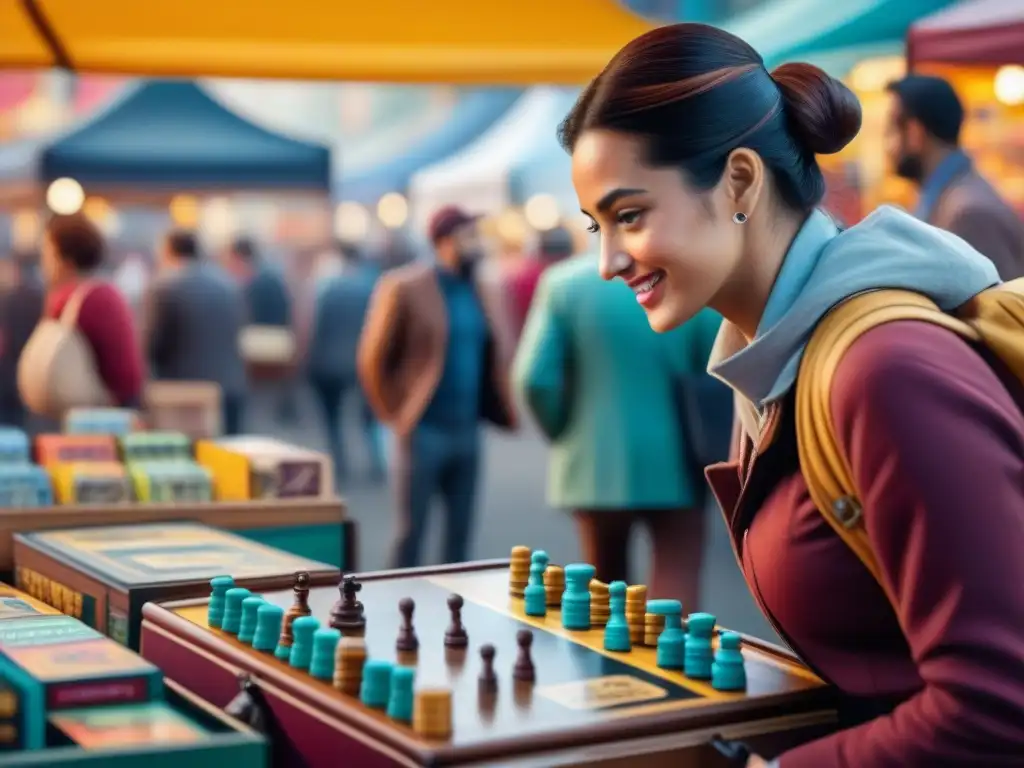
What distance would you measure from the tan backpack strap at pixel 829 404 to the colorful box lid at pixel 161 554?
97cm

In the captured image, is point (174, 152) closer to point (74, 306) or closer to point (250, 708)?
point (74, 306)

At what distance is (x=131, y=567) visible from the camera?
2377mm

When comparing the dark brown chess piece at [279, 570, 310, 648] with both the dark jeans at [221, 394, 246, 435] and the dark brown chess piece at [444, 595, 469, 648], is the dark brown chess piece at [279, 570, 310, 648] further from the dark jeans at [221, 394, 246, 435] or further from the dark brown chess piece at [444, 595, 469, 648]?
the dark jeans at [221, 394, 246, 435]

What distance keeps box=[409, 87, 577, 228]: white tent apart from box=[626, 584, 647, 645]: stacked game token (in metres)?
14.6

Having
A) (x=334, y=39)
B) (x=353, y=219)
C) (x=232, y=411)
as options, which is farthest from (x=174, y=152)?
(x=353, y=219)

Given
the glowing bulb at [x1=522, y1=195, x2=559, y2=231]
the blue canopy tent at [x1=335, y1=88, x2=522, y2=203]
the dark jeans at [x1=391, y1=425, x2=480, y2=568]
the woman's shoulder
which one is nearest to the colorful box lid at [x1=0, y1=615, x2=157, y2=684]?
the woman's shoulder

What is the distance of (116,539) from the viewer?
2719 millimetres

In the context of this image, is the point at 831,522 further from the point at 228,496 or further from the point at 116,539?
the point at 228,496

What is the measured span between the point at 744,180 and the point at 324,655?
2.31 ft

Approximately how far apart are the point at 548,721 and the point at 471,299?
4.61 m

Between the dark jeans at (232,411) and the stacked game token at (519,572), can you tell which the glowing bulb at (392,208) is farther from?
the stacked game token at (519,572)

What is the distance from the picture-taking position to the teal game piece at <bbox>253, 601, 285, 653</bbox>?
5.85ft

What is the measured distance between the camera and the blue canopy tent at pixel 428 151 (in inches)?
703

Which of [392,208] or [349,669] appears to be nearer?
[349,669]
